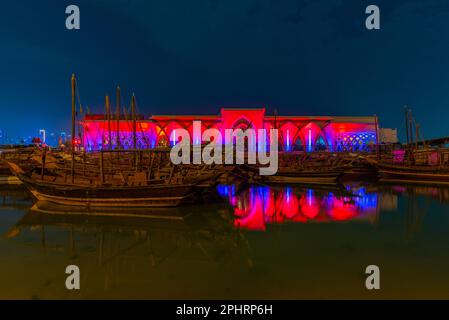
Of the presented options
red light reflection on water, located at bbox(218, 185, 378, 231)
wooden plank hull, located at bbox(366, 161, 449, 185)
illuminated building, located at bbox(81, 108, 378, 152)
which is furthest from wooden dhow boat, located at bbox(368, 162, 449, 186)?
illuminated building, located at bbox(81, 108, 378, 152)

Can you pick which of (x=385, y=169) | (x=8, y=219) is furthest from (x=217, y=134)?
(x=8, y=219)

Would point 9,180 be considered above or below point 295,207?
above

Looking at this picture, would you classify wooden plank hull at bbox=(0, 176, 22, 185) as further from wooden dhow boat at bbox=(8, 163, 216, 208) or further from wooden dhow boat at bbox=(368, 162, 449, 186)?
wooden dhow boat at bbox=(368, 162, 449, 186)

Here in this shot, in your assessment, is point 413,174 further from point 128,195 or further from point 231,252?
point 231,252

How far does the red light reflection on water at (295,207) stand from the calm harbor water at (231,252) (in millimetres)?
103

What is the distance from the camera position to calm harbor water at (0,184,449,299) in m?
7.68

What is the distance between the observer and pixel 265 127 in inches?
2053

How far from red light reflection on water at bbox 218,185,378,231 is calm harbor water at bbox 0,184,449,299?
103 mm

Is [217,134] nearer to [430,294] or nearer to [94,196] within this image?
[94,196]

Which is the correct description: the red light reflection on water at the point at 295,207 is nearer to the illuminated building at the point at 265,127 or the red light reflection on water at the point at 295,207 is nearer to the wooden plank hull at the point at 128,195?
the wooden plank hull at the point at 128,195

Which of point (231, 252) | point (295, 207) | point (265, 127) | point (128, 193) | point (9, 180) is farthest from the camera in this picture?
point (265, 127)

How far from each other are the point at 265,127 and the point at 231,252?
42864 mm

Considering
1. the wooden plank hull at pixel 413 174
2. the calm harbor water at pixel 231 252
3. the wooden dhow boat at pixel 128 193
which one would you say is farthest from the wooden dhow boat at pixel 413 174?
the wooden dhow boat at pixel 128 193

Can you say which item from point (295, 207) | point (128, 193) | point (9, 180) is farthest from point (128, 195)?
point (9, 180)
